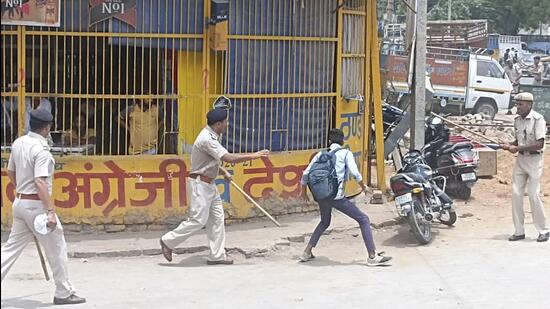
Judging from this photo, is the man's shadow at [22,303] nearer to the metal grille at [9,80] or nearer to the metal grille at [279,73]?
the metal grille at [9,80]

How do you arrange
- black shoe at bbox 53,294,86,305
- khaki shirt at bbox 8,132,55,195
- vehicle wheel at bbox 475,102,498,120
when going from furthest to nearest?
vehicle wheel at bbox 475,102,498,120
black shoe at bbox 53,294,86,305
khaki shirt at bbox 8,132,55,195

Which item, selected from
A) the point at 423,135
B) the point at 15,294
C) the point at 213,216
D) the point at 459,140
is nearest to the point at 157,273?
the point at 213,216

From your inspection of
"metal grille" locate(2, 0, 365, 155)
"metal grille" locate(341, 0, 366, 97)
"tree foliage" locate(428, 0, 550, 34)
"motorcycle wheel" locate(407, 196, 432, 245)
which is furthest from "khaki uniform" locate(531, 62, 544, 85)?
"motorcycle wheel" locate(407, 196, 432, 245)

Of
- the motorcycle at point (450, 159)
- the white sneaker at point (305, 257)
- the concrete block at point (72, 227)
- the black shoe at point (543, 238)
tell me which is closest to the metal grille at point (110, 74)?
the concrete block at point (72, 227)

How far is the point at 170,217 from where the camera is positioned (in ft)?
31.3

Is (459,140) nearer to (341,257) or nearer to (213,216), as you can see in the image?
(341,257)

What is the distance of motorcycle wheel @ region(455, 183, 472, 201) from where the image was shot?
11914 millimetres

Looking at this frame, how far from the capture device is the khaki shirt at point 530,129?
368 inches

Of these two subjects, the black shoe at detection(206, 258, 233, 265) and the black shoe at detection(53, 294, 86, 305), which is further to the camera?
the black shoe at detection(206, 258, 233, 265)

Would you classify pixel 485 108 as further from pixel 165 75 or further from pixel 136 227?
pixel 136 227

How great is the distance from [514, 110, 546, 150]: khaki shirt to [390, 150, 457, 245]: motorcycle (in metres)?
1.13

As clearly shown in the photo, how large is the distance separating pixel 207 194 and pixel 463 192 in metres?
4.93

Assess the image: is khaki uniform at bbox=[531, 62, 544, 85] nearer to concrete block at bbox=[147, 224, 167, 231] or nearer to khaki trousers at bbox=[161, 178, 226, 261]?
concrete block at bbox=[147, 224, 167, 231]

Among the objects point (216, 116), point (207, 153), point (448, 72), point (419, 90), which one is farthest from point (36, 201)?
point (448, 72)
